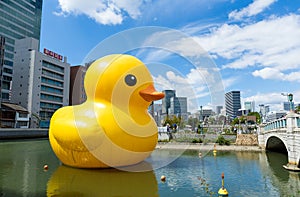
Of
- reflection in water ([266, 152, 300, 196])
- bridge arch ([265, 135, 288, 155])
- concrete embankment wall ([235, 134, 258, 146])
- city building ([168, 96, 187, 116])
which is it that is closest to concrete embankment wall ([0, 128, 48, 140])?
concrete embankment wall ([235, 134, 258, 146])

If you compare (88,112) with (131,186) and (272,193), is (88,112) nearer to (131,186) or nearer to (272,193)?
(131,186)

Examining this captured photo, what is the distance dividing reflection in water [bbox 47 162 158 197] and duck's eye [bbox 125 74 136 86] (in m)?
4.68

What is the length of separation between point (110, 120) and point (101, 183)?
2.90 m

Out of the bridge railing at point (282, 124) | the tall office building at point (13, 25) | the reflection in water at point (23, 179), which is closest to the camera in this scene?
the reflection in water at point (23, 179)

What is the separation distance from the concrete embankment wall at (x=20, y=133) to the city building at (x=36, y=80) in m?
9.43

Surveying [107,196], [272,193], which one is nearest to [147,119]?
[107,196]

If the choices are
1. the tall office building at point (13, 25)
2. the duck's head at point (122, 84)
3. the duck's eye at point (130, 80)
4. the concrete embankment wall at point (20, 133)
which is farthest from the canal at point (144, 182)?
the tall office building at point (13, 25)

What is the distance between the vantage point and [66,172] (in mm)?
12492

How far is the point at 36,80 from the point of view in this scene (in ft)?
185

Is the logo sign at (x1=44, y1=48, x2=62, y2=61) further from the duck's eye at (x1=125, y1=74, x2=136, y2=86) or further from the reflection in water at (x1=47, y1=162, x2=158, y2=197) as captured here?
the duck's eye at (x1=125, y1=74, x2=136, y2=86)

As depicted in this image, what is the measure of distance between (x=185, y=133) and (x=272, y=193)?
2175cm

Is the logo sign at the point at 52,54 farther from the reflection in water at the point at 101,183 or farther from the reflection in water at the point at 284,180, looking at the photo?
the reflection in water at the point at 284,180

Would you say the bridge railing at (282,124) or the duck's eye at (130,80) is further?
the bridge railing at (282,124)

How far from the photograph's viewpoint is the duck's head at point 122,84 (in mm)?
11867
